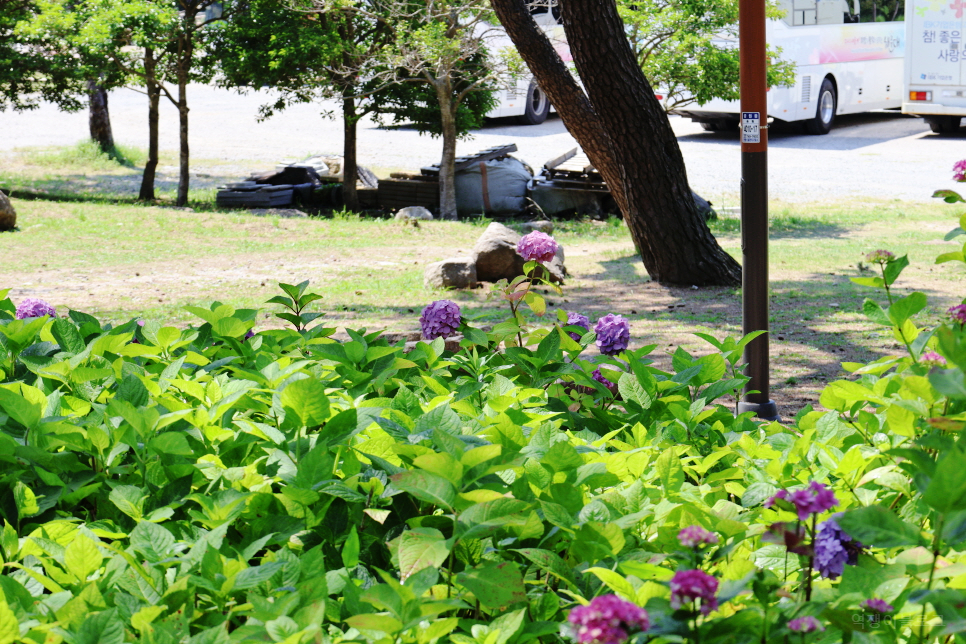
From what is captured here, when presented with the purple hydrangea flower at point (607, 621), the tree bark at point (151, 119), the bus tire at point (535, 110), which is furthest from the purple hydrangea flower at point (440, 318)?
the bus tire at point (535, 110)

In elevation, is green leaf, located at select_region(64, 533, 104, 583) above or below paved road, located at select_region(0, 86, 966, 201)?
below

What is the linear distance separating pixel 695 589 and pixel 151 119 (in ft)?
47.9

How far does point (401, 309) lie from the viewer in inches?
293

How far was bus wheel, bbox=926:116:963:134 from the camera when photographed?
1848 centimetres

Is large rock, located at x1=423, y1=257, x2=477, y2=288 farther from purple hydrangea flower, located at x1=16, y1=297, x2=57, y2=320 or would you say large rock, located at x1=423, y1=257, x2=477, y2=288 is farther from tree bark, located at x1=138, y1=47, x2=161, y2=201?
tree bark, located at x1=138, y1=47, x2=161, y2=201

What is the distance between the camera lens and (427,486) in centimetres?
136

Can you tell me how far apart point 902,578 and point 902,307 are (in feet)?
2.28

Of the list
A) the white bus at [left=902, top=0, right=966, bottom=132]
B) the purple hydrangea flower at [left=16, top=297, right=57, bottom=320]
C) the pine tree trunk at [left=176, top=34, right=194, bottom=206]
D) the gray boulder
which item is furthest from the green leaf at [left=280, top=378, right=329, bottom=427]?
the white bus at [left=902, top=0, right=966, bottom=132]

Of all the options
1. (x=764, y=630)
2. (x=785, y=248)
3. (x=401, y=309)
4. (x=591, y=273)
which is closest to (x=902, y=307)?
(x=764, y=630)

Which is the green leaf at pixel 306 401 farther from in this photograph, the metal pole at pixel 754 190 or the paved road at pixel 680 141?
the paved road at pixel 680 141

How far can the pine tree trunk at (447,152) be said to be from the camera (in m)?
12.5

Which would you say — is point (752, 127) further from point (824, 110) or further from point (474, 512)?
point (824, 110)

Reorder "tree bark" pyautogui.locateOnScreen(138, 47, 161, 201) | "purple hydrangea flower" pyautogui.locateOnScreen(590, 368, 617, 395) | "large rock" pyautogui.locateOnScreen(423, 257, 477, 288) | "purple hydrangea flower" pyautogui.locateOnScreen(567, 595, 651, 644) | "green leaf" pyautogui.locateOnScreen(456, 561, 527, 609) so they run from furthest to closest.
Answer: "tree bark" pyautogui.locateOnScreen(138, 47, 161, 201) < "large rock" pyautogui.locateOnScreen(423, 257, 477, 288) < "purple hydrangea flower" pyautogui.locateOnScreen(590, 368, 617, 395) < "green leaf" pyautogui.locateOnScreen(456, 561, 527, 609) < "purple hydrangea flower" pyautogui.locateOnScreen(567, 595, 651, 644)

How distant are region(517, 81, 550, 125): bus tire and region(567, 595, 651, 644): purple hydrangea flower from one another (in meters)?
21.3
